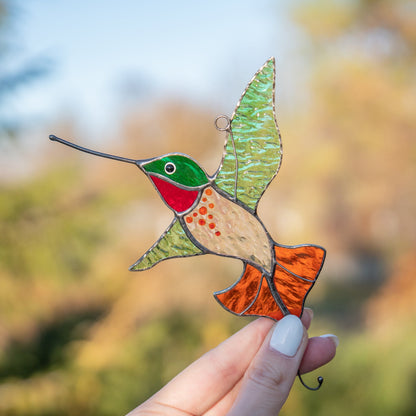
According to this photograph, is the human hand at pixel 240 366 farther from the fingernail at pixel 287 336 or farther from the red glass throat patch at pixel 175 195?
the red glass throat patch at pixel 175 195

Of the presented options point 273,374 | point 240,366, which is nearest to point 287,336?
point 273,374

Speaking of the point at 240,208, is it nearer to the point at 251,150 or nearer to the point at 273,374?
the point at 251,150

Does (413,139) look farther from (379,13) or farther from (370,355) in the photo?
(370,355)

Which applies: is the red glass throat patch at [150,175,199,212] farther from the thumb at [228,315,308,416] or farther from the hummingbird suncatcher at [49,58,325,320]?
the thumb at [228,315,308,416]

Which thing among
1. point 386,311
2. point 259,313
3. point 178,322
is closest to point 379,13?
point 386,311

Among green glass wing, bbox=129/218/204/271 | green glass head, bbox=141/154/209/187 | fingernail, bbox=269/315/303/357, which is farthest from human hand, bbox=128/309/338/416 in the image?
green glass head, bbox=141/154/209/187
